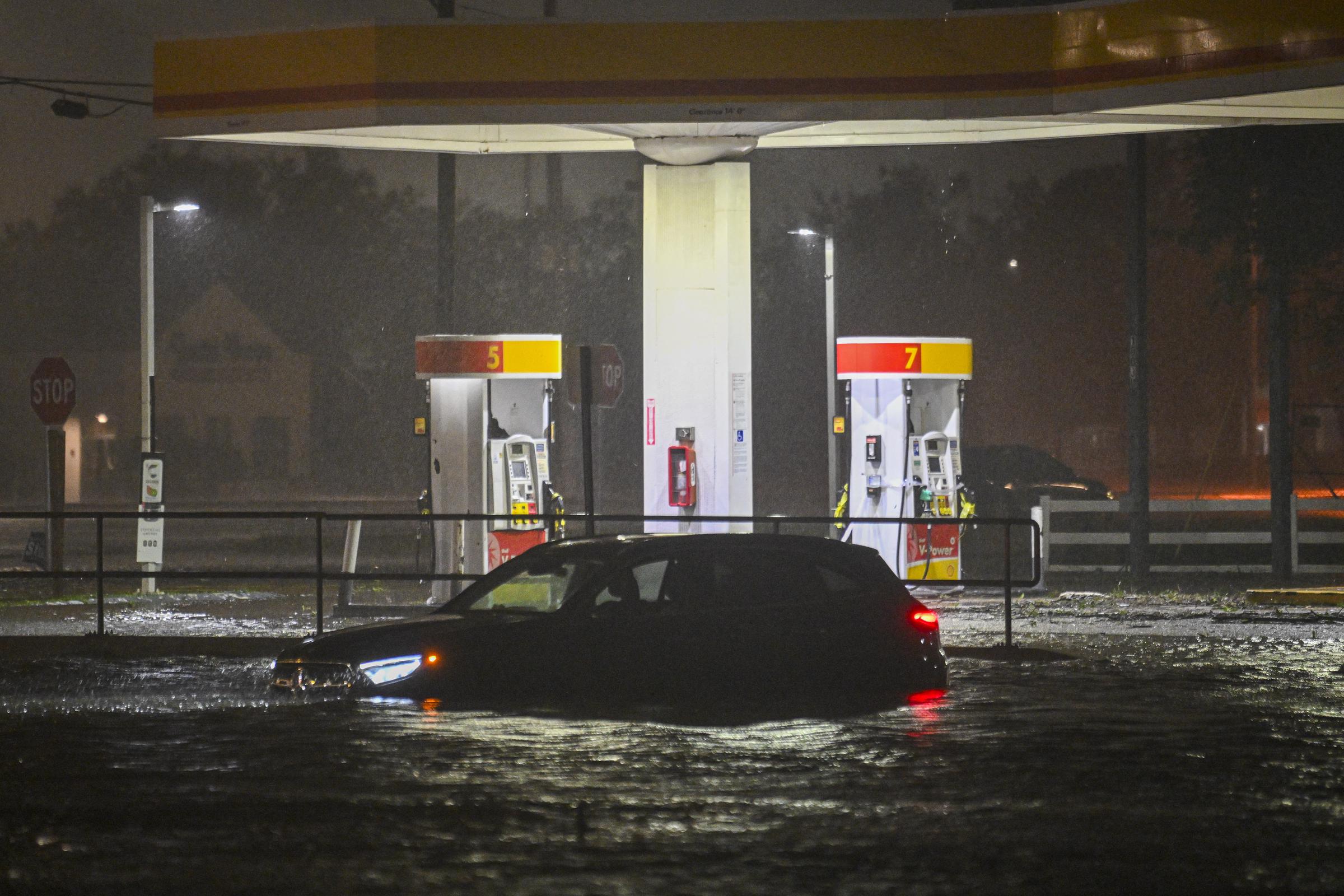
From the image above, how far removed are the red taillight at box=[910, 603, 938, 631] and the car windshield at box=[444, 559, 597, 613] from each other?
2.06 meters

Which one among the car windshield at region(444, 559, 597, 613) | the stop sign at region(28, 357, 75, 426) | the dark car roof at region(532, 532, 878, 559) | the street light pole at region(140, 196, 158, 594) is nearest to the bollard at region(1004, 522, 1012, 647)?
the dark car roof at region(532, 532, 878, 559)

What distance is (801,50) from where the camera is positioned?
667 inches

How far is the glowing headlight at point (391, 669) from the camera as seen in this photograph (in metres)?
9.73

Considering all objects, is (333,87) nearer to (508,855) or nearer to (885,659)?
(885,659)

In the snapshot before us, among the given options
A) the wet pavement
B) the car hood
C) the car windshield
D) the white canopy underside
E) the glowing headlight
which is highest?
the white canopy underside

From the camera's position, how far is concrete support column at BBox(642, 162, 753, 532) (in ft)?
62.3

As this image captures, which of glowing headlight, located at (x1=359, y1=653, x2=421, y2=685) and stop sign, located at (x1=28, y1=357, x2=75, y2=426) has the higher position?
stop sign, located at (x1=28, y1=357, x2=75, y2=426)

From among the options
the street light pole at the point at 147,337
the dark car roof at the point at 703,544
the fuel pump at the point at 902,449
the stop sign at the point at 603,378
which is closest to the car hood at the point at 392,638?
the dark car roof at the point at 703,544

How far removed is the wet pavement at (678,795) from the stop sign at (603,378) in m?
4.85

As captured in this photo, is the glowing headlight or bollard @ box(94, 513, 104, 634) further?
bollard @ box(94, 513, 104, 634)

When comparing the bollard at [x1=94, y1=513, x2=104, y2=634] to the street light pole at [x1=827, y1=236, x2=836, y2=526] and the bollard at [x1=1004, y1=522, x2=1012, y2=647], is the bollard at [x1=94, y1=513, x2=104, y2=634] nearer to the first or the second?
the bollard at [x1=1004, y1=522, x2=1012, y2=647]

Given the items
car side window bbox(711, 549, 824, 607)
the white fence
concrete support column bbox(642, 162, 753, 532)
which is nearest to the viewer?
car side window bbox(711, 549, 824, 607)

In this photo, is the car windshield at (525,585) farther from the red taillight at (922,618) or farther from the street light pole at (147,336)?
the street light pole at (147,336)

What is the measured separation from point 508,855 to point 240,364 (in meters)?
59.0
